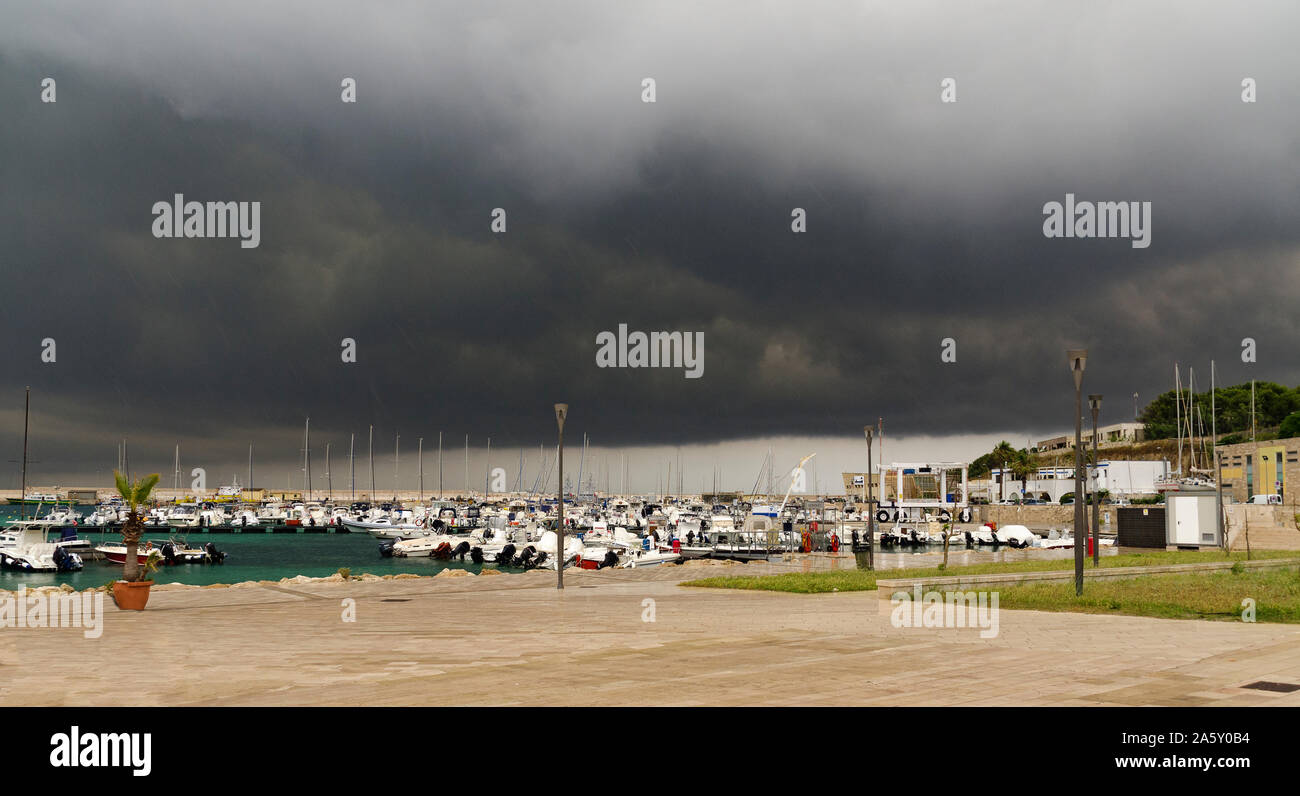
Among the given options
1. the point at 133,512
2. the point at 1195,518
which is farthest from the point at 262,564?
the point at 1195,518

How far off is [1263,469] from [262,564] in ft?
356

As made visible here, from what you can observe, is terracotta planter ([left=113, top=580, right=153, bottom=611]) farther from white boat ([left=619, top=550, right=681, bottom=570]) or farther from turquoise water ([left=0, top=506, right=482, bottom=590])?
white boat ([left=619, top=550, right=681, bottom=570])

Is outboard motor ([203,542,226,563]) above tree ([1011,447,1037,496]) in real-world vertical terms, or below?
below

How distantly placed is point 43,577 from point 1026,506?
126260mm

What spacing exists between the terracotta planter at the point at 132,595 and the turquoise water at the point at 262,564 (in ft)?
103

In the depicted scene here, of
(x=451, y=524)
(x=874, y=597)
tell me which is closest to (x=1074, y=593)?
(x=874, y=597)

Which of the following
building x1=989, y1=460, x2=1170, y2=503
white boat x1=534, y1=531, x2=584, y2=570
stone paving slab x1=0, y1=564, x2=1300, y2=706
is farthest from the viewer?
building x1=989, y1=460, x2=1170, y2=503

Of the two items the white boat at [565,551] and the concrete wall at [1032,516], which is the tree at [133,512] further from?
the concrete wall at [1032,516]

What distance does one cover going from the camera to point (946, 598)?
70.3ft

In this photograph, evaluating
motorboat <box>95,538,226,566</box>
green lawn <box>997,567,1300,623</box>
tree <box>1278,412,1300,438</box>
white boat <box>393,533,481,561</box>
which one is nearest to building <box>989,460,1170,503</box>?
tree <box>1278,412,1300,438</box>

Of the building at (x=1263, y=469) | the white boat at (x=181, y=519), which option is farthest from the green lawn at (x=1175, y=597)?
the white boat at (x=181, y=519)

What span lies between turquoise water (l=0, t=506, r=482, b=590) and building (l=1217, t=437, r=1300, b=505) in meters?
82.9

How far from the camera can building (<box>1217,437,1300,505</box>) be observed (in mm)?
92750
